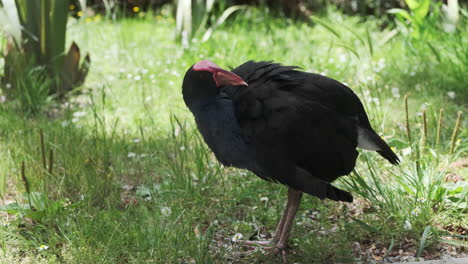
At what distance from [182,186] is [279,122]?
87 cm

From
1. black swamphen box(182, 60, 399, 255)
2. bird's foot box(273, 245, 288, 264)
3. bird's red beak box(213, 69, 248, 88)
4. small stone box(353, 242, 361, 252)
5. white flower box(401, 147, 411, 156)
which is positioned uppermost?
bird's red beak box(213, 69, 248, 88)

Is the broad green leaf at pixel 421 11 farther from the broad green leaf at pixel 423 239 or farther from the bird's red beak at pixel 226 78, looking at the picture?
the bird's red beak at pixel 226 78

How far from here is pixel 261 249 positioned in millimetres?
2545

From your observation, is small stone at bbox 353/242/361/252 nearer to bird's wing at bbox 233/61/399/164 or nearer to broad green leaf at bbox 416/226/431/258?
broad green leaf at bbox 416/226/431/258

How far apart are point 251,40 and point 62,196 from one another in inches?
108

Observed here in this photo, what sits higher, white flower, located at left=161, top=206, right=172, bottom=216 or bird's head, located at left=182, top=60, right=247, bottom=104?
bird's head, located at left=182, top=60, right=247, bottom=104

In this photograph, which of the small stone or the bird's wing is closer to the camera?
the bird's wing

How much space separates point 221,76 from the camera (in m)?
2.30

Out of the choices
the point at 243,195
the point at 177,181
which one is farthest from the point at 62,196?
the point at 243,195

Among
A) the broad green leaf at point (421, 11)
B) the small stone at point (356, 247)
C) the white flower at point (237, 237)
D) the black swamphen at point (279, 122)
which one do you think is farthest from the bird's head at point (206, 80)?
the broad green leaf at point (421, 11)

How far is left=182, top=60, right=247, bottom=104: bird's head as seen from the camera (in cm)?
229

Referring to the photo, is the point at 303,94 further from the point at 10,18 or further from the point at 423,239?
the point at 10,18

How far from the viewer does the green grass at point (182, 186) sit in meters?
2.46

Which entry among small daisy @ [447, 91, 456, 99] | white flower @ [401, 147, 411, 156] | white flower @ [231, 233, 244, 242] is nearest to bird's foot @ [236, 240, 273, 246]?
white flower @ [231, 233, 244, 242]
